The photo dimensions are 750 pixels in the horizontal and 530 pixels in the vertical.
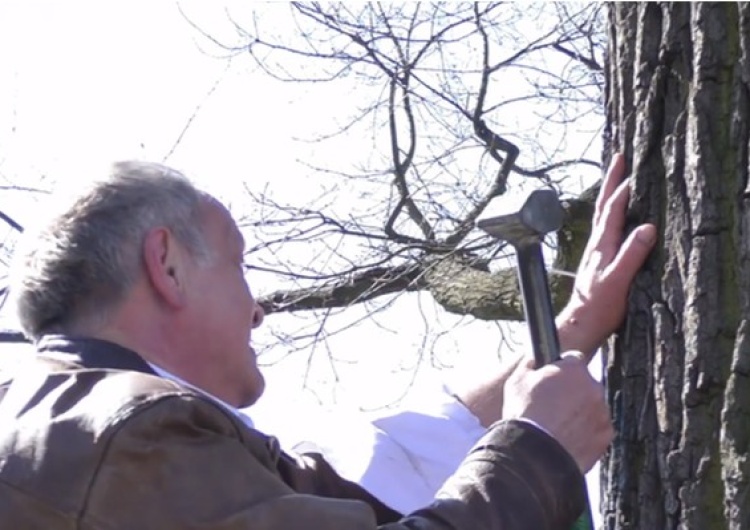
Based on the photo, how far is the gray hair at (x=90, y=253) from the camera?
98.6 inches

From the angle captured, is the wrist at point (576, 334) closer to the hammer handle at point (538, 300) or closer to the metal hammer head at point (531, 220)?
the hammer handle at point (538, 300)

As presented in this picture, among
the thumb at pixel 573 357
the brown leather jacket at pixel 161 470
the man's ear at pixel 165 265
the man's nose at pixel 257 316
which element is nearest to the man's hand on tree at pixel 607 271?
the thumb at pixel 573 357

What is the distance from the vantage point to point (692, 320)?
2.61m

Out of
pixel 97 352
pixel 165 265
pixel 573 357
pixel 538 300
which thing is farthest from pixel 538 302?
pixel 97 352

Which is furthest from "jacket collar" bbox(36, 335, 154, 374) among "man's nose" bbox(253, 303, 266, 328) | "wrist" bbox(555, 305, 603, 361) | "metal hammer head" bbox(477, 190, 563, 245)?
"wrist" bbox(555, 305, 603, 361)

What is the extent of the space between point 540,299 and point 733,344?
31cm

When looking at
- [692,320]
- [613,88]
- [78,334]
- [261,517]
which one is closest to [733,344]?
[692,320]

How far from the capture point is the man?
7.35ft

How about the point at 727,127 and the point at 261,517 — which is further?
the point at 727,127

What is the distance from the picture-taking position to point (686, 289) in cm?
263

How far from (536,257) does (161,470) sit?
736 millimetres

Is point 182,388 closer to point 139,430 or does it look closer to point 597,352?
point 139,430

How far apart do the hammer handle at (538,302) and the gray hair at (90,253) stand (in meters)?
0.55

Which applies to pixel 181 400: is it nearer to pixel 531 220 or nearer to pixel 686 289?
pixel 531 220
